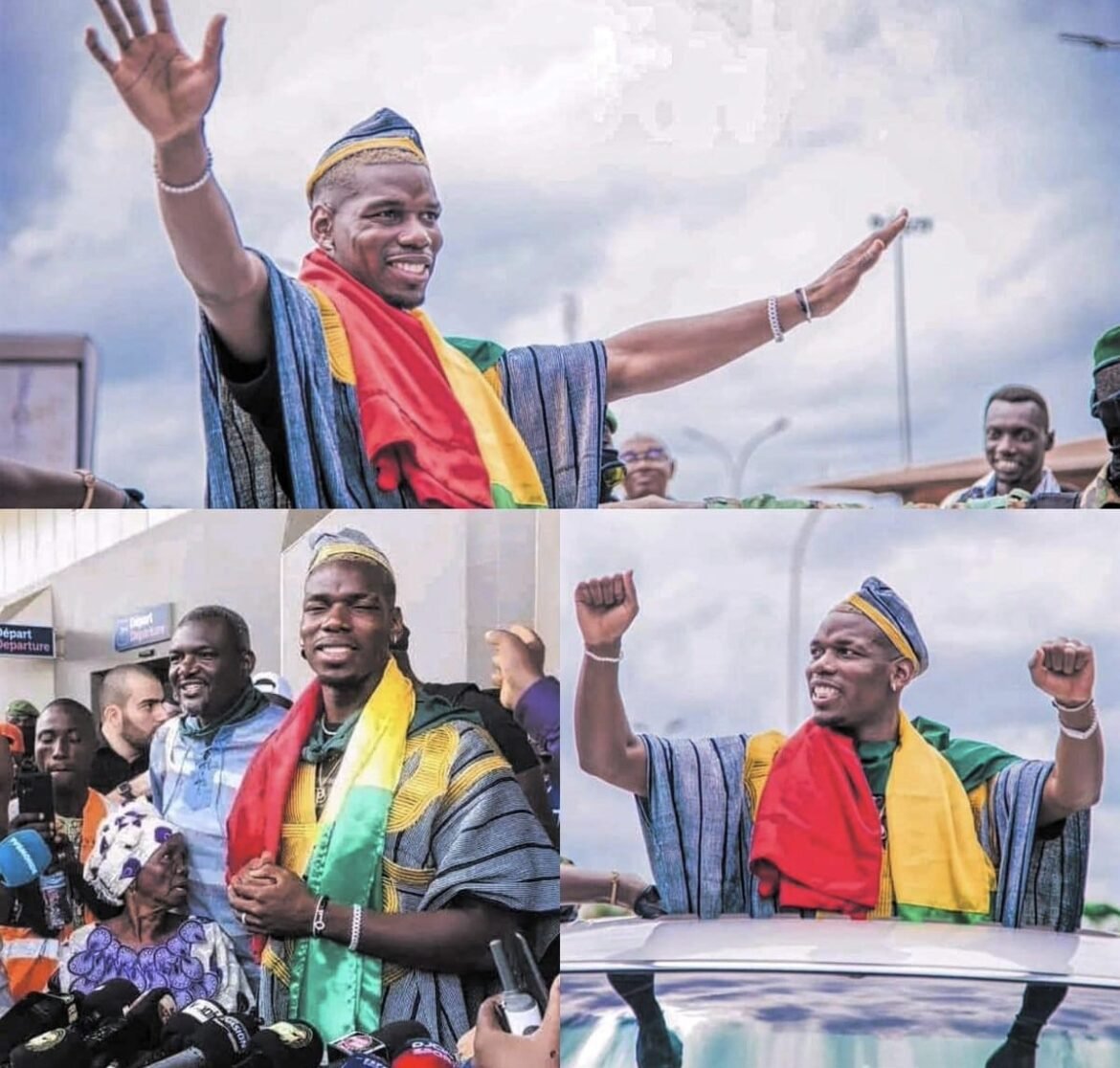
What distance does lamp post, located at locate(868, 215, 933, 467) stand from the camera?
4469 millimetres

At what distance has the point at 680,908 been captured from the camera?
4484mm

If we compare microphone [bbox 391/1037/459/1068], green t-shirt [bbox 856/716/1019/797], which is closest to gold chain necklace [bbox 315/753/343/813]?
microphone [bbox 391/1037/459/1068]

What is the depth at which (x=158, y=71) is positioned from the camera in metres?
4.10

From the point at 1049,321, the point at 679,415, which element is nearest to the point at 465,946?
the point at 679,415

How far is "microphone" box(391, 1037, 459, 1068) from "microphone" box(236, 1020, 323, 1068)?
0.23 meters

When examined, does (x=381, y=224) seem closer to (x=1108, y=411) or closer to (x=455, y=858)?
(x=455, y=858)

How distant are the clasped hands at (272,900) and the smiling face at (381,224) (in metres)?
1.63

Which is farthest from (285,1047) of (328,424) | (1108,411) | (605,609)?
(1108,411)

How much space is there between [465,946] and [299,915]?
466 millimetres

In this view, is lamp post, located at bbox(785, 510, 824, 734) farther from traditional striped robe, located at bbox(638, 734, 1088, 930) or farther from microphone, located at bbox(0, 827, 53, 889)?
microphone, located at bbox(0, 827, 53, 889)

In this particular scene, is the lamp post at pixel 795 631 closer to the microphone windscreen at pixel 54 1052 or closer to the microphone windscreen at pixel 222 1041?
the microphone windscreen at pixel 222 1041

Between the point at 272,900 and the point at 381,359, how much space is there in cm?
154

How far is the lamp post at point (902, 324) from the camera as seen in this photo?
4.47 meters

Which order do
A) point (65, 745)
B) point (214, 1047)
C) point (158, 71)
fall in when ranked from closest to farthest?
1. point (158, 71)
2. point (214, 1047)
3. point (65, 745)
